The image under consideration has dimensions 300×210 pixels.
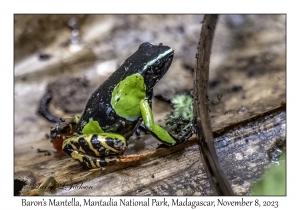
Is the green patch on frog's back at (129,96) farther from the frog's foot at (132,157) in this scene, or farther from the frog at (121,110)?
the frog's foot at (132,157)

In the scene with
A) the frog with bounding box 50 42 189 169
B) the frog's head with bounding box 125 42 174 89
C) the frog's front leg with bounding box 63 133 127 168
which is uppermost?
the frog's head with bounding box 125 42 174 89

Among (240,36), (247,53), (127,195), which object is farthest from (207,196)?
(240,36)

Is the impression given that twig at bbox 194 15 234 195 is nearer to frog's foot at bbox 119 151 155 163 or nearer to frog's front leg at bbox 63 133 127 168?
frog's foot at bbox 119 151 155 163

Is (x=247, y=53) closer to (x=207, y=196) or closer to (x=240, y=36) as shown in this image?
(x=240, y=36)

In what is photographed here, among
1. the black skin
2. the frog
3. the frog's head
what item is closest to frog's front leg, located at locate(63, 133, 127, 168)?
the frog

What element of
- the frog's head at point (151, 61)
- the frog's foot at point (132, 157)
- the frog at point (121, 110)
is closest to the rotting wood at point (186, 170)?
the frog's foot at point (132, 157)
